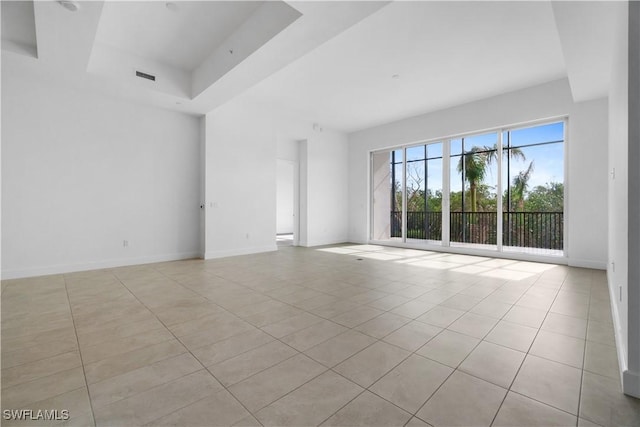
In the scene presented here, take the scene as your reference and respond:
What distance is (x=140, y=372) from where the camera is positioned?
1.82m

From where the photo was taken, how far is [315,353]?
6.68ft

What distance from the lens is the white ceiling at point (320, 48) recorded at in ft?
9.88

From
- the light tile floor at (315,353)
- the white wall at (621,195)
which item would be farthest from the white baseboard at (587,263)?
the white wall at (621,195)

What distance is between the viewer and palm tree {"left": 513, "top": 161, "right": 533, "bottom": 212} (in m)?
5.78

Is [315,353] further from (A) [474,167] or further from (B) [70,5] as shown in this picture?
Result: (A) [474,167]

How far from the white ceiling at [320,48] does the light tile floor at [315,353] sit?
2965 millimetres

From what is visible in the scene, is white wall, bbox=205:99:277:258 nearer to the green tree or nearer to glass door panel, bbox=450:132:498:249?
glass door panel, bbox=450:132:498:249

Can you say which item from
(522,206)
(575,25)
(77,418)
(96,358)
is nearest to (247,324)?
(96,358)

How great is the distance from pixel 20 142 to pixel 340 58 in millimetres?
4943

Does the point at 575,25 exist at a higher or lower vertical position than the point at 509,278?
higher

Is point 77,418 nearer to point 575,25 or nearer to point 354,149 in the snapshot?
point 575,25

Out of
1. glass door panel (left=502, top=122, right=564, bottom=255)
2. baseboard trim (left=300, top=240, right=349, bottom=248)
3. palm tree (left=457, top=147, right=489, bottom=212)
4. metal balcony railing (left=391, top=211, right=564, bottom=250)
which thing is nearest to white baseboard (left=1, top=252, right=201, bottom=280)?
baseboard trim (left=300, top=240, right=349, bottom=248)
